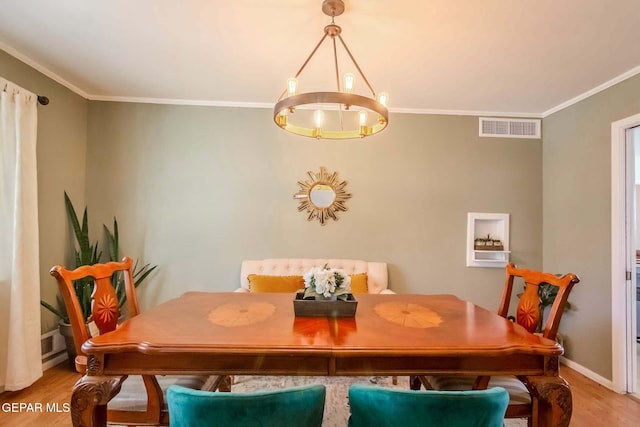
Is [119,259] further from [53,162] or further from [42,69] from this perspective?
[42,69]

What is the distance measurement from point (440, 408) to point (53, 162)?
→ 359cm

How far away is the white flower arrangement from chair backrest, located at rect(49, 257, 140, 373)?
1.06 meters

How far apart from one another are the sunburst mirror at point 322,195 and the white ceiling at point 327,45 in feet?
2.98

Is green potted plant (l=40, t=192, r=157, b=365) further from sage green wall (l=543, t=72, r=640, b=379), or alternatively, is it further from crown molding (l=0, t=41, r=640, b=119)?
sage green wall (l=543, t=72, r=640, b=379)

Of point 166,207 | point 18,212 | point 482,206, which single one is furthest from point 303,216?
point 18,212

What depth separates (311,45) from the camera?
7.75ft

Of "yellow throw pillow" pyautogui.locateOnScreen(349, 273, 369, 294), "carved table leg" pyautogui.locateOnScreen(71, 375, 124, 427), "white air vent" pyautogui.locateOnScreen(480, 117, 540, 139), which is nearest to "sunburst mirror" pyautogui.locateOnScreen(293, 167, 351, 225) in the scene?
"yellow throw pillow" pyautogui.locateOnScreen(349, 273, 369, 294)

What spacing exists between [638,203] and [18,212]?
854 cm

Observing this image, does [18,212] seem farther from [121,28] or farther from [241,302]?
[241,302]

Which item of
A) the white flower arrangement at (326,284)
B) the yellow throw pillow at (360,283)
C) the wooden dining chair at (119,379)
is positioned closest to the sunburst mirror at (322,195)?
the yellow throw pillow at (360,283)

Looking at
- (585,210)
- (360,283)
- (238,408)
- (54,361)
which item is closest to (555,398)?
(238,408)

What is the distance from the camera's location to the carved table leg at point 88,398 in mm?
1239

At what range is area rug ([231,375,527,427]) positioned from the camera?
224cm

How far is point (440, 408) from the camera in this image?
89 cm
